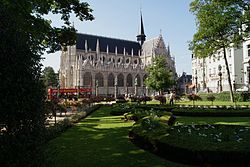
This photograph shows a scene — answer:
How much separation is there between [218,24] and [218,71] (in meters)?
46.2

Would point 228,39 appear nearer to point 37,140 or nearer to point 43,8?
point 43,8

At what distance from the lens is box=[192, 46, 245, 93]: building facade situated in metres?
67.3

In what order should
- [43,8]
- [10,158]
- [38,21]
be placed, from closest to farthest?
1. [10,158]
2. [38,21]
3. [43,8]

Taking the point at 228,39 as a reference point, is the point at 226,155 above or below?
below

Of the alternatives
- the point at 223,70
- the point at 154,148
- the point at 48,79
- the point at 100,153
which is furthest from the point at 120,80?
the point at 154,148

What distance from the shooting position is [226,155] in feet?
24.0

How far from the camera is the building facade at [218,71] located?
67312 millimetres

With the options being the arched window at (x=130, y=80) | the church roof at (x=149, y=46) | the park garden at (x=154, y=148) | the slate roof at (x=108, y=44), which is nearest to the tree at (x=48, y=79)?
the park garden at (x=154, y=148)

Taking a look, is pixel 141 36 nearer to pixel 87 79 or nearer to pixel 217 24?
pixel 87 79

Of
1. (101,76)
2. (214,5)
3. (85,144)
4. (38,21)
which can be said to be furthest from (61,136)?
(101,76)

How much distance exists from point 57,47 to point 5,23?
1407 centimetres

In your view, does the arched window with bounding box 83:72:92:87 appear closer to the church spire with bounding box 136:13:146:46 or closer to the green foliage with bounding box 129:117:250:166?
the church spire with bounding box 136:13:146:46

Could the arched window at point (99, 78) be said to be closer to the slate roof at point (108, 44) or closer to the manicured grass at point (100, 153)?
the slate roof at point (108, 44)

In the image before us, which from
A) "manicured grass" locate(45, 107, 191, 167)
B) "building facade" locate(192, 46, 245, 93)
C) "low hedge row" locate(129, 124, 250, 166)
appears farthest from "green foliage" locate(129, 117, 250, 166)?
"building facade" locate(192, 46, 245, 93)
